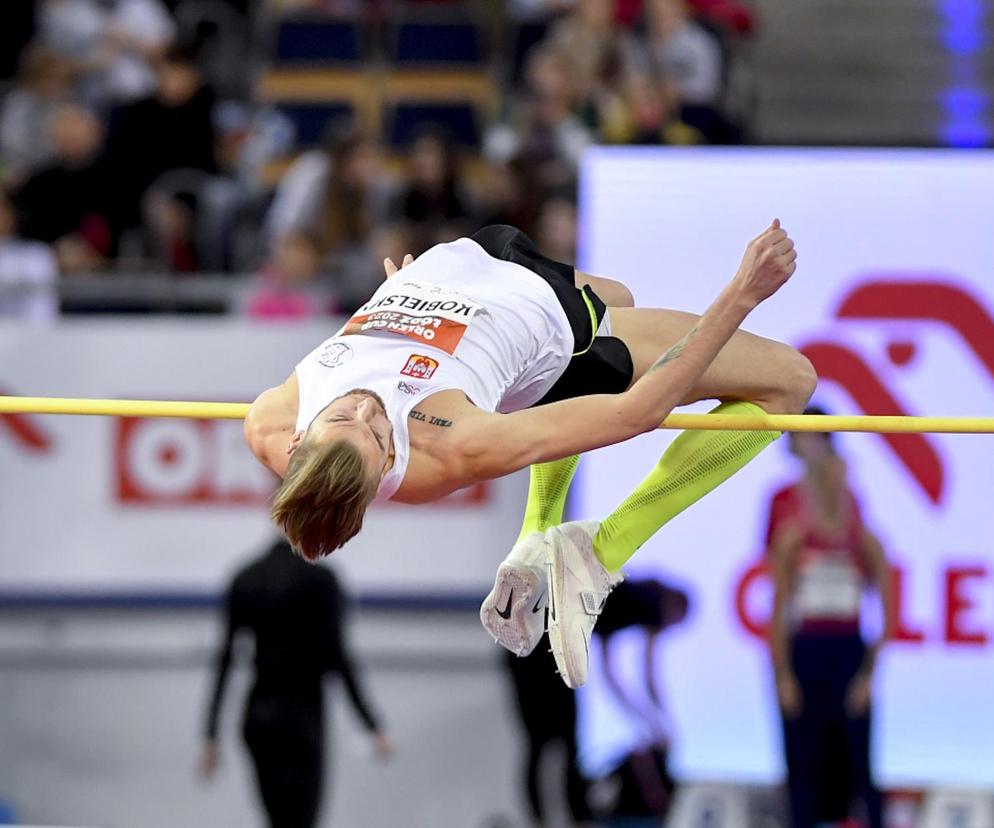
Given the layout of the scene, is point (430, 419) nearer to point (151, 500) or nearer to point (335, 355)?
point (335, 355)

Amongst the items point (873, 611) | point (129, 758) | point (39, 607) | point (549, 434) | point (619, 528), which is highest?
point (549, 434)

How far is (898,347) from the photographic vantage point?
777 centimetres

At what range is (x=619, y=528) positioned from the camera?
16.3 feet

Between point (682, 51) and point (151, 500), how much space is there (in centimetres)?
328

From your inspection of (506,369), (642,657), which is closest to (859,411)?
(642,657)

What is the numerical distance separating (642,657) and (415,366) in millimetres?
3697

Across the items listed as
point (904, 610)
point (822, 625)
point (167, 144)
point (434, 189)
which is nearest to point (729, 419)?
point (822, 625)

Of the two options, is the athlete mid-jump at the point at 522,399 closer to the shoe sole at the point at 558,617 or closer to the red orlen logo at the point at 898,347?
the shoe sole at the point at 558,617

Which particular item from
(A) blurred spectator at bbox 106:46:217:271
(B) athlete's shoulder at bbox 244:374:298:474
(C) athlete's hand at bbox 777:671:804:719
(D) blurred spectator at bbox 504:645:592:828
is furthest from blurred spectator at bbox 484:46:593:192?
(B) athlete's shoulder at bbox 244:374:298:474

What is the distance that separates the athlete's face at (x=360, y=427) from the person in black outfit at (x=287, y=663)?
10.6 ft

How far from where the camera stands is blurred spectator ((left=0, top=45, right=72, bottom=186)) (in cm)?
971

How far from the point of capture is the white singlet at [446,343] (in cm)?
432

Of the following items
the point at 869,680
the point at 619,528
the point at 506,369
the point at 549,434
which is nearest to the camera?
the point at 549,434

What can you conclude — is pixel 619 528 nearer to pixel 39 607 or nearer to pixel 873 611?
pixel 873 611
